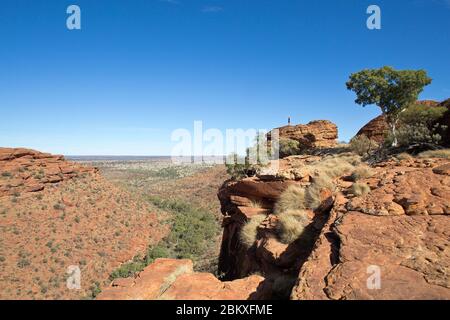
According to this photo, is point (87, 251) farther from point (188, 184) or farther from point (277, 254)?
point (188, 184)

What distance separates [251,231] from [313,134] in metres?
17.8

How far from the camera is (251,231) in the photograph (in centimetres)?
1155

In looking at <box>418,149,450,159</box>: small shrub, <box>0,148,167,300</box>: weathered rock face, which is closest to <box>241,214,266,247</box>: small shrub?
<box>418,149,450,159</box>: small shrub

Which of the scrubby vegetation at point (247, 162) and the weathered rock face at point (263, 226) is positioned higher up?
the scrubby vegetation at point (247, 162)

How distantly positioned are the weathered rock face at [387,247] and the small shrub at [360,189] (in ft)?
1.43

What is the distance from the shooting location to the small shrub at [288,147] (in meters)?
25.4

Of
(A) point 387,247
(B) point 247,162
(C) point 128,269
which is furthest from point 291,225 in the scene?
(C) point 128,269

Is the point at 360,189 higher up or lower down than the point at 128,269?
higher up

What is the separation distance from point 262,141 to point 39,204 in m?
25.2

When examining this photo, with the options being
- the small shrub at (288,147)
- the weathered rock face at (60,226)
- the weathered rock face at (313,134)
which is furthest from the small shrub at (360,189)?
the weathered rock face at (60,226)

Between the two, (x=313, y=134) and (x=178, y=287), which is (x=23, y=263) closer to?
(x=178, y=287)

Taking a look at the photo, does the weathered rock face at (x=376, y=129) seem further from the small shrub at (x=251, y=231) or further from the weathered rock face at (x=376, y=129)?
the small shrub at (x=251, y=231)

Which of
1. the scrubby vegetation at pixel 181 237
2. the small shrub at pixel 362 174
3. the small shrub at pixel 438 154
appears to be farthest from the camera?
the scrubby vegetation at pixel 181 237
